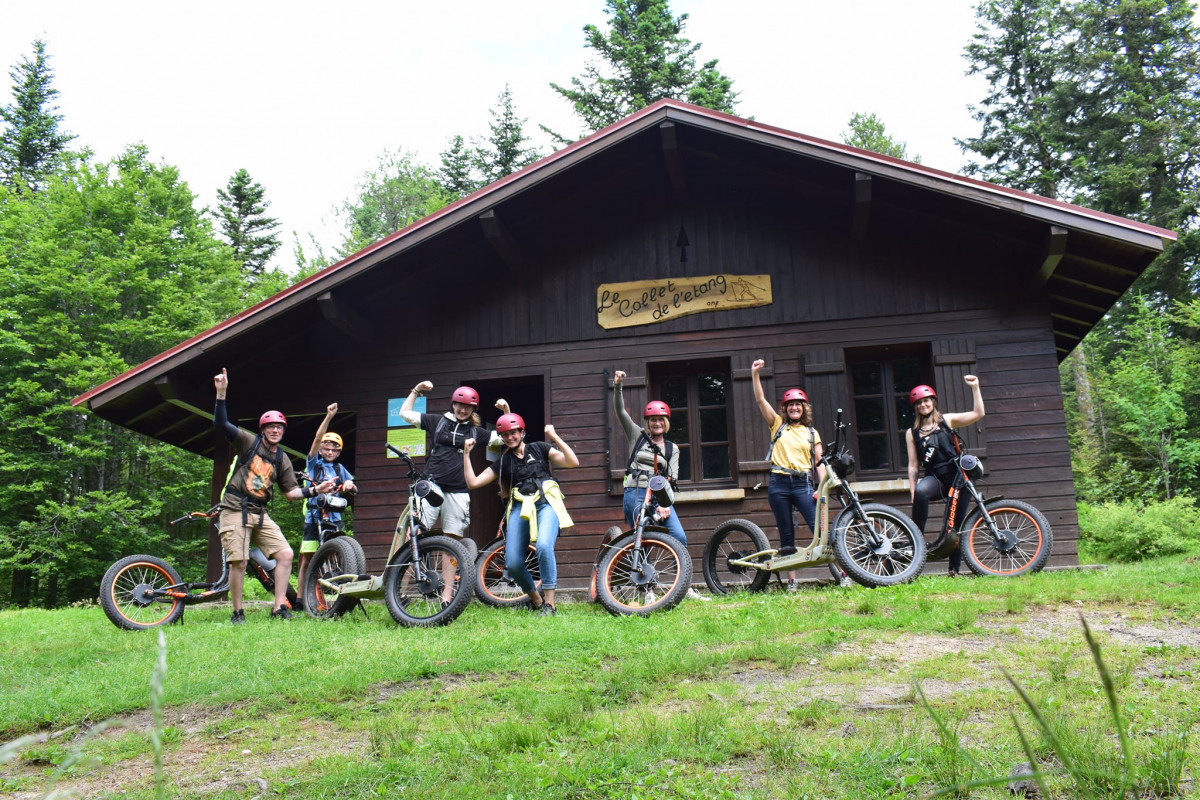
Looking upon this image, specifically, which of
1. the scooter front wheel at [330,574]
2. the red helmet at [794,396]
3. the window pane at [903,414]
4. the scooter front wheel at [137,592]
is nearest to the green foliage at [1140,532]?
the window pane at [903,414]

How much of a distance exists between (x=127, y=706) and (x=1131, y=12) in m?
30.0

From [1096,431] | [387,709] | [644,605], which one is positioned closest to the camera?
[387,709]

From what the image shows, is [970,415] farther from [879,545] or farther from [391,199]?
[391,199]

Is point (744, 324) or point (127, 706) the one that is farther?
point (744, 324)

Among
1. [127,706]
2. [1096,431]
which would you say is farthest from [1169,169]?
[127,706]

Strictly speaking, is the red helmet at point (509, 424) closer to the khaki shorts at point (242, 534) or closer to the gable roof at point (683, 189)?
the khaki shorts at point (242, 534)

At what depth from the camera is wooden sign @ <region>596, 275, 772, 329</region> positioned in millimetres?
10898

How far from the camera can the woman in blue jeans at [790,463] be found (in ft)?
27.9

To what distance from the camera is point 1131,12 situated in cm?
2586

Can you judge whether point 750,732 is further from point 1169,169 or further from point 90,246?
A: point 1169,169

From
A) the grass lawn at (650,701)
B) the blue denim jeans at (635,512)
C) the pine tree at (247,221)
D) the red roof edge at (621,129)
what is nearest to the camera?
the grass lawn at (650,701)

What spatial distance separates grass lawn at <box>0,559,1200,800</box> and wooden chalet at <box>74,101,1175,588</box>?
336 centimetres

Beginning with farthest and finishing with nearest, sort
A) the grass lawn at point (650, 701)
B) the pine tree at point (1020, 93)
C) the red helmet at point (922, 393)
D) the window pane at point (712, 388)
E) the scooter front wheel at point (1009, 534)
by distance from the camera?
the pine tree at point (1020, 93) → the window pane at point (712, 388) → the red helmet at point (922, 393) → the scooter front wheel at point (1009, 534) → the grass lawn at point (650, 701)

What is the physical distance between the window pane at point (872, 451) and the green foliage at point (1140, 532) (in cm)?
386
